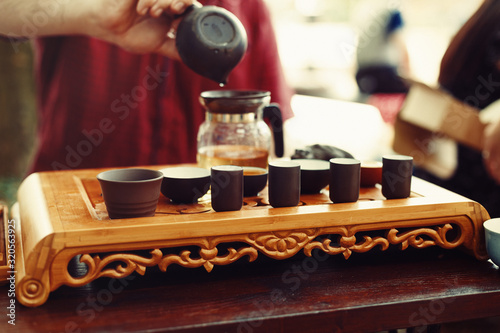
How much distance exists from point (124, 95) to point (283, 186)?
1.05 metres

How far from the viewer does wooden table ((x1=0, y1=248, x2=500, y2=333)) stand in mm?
959

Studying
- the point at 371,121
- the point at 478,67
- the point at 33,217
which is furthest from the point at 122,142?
the point at 371,121

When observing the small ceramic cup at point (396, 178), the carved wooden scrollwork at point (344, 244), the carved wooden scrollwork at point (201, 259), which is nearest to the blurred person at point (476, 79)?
the small ceramic cup at point (396, 178)

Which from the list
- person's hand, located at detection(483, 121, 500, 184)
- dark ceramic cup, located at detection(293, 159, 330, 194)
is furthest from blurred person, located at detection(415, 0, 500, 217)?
dark ceramic cup, located at detection(293, 159, 330, 194)

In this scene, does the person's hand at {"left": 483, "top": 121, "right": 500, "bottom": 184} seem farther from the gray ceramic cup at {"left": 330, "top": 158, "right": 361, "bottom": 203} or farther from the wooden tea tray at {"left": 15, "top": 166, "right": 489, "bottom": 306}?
the gray ceramic cup at {"left": 330, "top": 158, "right": 361, "bottom": 203}

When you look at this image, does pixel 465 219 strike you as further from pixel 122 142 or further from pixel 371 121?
pixel 371 121

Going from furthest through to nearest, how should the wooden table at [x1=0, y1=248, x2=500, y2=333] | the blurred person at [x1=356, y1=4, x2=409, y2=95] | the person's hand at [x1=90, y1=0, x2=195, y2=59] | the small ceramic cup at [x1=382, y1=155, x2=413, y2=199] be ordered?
the blurred person at [x1=356, y1=4, x2=409, y2=95], the person's hand at [x1=90, y1=0, x2=195, y2=59], the small ceramic cup at [x1=382, y1=155, x2=413, y2=199], the wooden table at [x1=0, y1=248, x2=500, y2=333]

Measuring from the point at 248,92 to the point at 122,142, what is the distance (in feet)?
Result: 2.39

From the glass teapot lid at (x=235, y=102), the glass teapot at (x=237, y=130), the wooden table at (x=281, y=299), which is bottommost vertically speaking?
the wooden table at (x=281, y=299)

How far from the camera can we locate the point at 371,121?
19.0ft

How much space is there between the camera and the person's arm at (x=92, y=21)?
5.01 feet

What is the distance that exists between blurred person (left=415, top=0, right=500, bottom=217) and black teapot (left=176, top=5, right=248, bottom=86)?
985 mm

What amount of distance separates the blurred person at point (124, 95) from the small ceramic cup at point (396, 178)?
0.85 metres

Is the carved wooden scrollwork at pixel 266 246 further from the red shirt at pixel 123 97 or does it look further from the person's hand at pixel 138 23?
the red shirt at pixel 123 97
